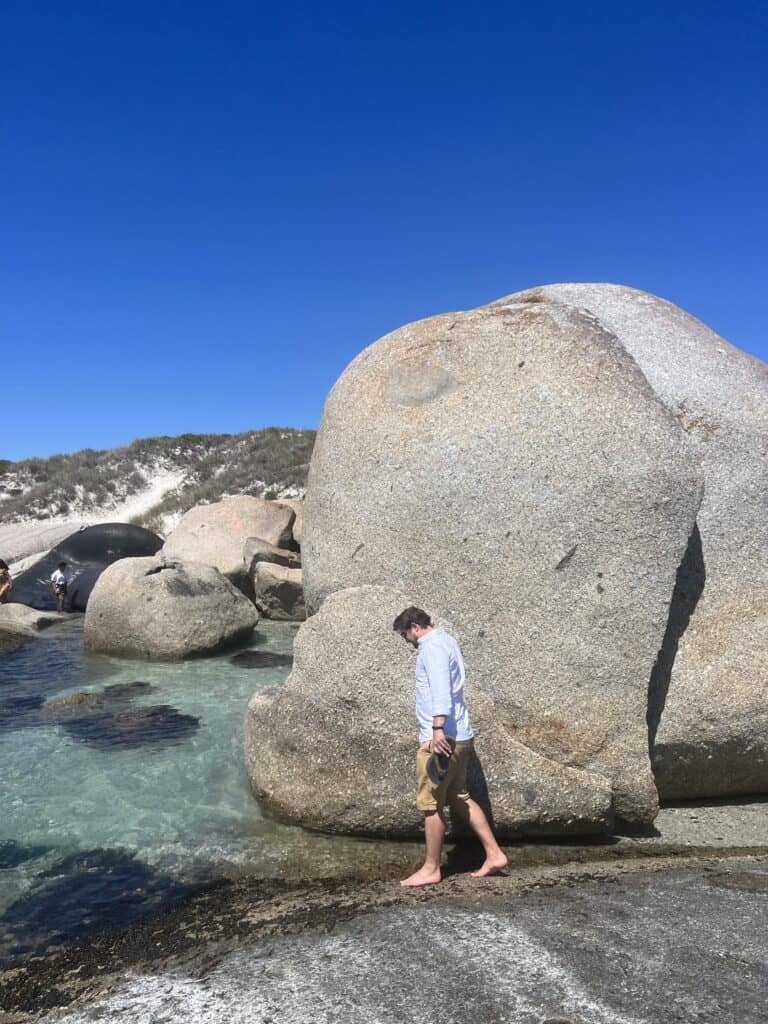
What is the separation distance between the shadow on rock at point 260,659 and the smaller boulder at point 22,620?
3.88m

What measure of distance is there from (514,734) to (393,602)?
3.76 feet

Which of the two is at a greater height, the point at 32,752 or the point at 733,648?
the point at 733,648

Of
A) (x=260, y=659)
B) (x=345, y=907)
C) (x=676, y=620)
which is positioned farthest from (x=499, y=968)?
(x=260, y=659)

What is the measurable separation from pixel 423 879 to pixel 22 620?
10.1 m

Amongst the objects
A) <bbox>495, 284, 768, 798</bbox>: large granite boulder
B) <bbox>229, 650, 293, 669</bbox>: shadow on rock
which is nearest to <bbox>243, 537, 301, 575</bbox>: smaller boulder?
<bbox>229, 650, 293, 669</bbox>: shadow on rock

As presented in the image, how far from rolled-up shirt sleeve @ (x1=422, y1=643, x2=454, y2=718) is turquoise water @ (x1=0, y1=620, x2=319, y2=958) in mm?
1209

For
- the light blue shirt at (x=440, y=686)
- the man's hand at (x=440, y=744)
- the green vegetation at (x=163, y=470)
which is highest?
the green vegetation at (x=163, y=470)

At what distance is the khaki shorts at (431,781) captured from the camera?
427 cm

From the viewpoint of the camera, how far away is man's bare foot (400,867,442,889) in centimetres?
409

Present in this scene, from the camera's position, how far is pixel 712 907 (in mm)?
3586

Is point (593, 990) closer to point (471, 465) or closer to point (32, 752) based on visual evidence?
point (471, 465)

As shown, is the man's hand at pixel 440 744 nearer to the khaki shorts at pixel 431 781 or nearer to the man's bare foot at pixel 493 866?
the khaki shorts at pixel 431 781

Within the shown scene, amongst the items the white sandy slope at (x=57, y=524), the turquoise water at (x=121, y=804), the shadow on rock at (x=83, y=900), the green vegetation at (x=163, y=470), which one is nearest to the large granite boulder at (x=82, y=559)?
the white sandy slope at (x=57, y=524)

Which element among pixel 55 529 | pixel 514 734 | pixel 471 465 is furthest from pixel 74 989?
pixel 55 529
